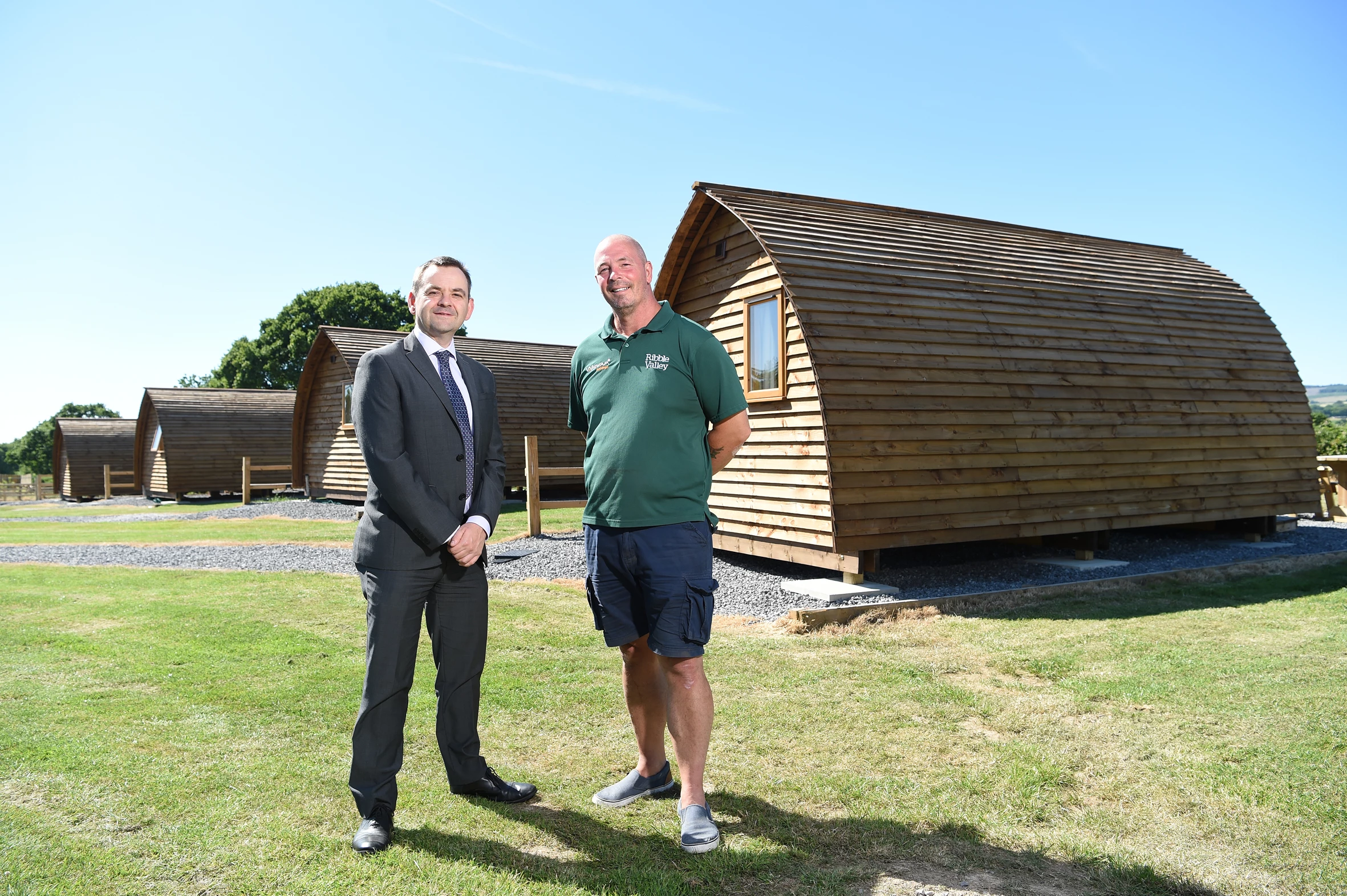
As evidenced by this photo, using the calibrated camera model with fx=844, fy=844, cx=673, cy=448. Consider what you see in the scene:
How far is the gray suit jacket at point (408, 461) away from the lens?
332 cm

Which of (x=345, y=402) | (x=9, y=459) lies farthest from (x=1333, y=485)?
(x=9, y=459)

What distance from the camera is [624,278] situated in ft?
11.5

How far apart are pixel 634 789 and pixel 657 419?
5.41 ft

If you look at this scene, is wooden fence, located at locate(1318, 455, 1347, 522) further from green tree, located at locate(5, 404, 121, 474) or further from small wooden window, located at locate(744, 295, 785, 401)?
green tree, located at locate(5, 404, 121, 474)

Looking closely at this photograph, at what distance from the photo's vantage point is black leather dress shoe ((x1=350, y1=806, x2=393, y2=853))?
3178 mm

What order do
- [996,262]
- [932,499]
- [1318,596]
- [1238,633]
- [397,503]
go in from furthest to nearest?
[996,262]
[932,499]
[1318,596]
[1238,633]
[397,503]

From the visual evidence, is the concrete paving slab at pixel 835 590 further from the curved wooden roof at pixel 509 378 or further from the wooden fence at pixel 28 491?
the wooden fence at pixel 28 491

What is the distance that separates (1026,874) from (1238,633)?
16.5ft

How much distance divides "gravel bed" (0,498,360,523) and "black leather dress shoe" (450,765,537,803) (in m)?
15.1

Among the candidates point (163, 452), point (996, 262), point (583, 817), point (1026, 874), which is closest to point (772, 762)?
point (583, 817)

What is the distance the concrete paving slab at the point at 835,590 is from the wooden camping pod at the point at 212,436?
76.1 ft

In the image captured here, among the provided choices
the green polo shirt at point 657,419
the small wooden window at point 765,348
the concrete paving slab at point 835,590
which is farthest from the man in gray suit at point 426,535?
the small wooden window at point 765,348

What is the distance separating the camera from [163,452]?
27.5 meters

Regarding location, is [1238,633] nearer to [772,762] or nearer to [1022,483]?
[1022,483]
